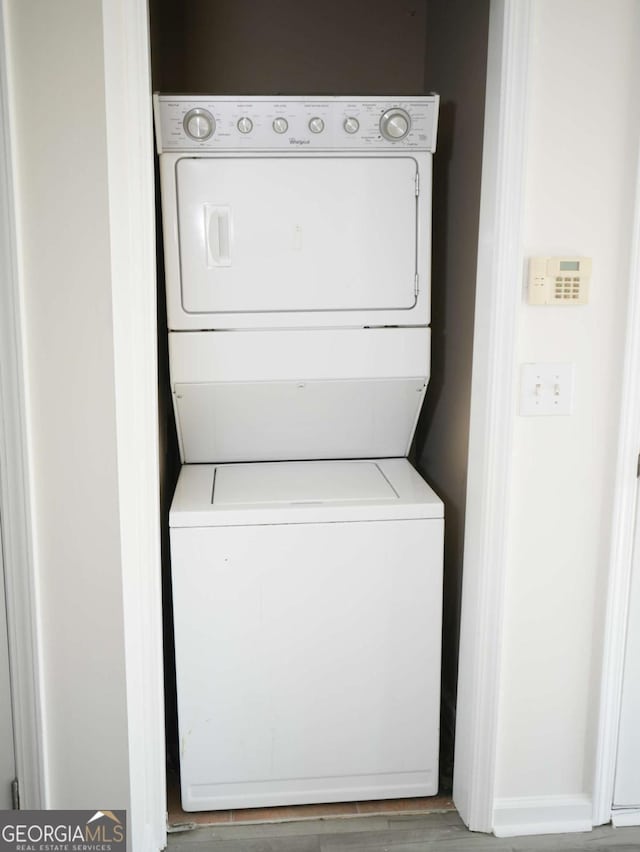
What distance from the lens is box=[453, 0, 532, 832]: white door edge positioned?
5.75 feet

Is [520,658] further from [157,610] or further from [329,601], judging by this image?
[157,610]

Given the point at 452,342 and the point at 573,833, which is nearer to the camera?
the point at 573,833

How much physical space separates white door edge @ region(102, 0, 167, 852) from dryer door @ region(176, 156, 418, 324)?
276 millimetres

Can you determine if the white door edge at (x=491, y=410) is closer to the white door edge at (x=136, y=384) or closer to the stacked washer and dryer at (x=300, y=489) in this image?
the stacked washer and dryer at (x=300, y=489)

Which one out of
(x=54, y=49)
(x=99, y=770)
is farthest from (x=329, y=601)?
(x=54, y=49)

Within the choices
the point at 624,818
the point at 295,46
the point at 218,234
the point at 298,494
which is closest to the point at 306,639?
the point at 298,494

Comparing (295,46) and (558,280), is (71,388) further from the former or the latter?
(295,46)

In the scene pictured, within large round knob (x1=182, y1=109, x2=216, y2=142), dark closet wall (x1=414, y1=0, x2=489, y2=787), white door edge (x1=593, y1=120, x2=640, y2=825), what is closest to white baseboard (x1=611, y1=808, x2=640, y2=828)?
white door edge (x1=593, y1=120, x2=640, y2=825)

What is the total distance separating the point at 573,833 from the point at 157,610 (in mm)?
1181

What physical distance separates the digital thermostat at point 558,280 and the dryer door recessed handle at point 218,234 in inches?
28.8

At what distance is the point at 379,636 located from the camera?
2.07 m

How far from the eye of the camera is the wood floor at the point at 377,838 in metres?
2.00

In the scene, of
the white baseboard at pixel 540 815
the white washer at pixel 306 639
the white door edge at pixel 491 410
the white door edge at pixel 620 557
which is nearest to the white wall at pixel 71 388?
the white washer at pixel 306 639

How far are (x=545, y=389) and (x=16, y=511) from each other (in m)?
1.16
